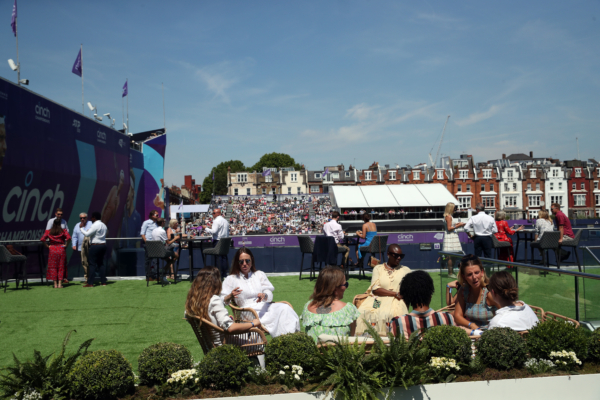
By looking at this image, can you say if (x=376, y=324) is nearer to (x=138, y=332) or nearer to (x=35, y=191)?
(x=138, y=332)

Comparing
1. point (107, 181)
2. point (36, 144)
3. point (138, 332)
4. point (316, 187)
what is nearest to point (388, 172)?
point (316, 187)

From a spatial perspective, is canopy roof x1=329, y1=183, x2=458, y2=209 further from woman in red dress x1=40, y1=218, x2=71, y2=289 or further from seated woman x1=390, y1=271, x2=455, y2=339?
seated woman x1=390, y1=271, x2=455, y2=339

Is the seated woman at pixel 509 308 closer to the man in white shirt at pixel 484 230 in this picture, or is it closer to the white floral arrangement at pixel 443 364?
the white floral arrangement at pixel 443 364

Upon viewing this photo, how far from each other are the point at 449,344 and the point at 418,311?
598mm

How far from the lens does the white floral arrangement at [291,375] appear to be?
10.6 feet

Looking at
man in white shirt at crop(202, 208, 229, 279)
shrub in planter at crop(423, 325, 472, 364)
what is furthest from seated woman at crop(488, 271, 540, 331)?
man in white shirt at crop(202, 208, 229, 279)

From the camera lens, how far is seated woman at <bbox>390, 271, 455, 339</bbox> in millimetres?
3801

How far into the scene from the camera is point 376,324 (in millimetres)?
4660

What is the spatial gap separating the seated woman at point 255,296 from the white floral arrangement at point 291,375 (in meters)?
1.04

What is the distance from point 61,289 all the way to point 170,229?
2665 mm

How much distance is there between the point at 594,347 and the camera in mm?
3521

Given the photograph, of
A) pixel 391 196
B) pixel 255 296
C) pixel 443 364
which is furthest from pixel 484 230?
pixel 391 196

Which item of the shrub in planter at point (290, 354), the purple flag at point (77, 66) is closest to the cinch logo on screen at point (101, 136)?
the purple flag at point (77, 66)

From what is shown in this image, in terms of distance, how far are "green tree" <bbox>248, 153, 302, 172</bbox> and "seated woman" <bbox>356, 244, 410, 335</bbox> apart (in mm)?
80642
